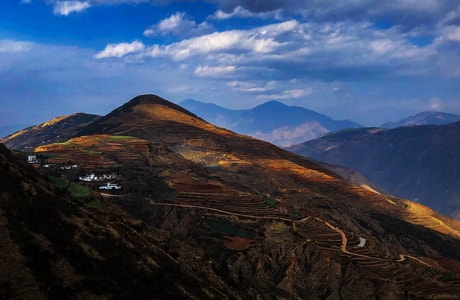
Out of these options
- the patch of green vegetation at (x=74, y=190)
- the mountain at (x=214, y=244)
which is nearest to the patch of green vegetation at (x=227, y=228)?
the mountain at (x=214, y=244)

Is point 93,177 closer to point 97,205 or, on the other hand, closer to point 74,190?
point 74,190

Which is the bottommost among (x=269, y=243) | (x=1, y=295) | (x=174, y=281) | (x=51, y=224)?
(x=269, y=243)

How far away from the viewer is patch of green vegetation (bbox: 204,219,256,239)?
121 metres

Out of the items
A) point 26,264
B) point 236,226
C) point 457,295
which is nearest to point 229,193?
point 236,226

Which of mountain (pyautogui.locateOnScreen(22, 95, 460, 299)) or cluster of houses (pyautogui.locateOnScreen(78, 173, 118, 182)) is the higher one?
cluster of houses (pyautogui.locateOnScreen(78, 173, 118, 182))

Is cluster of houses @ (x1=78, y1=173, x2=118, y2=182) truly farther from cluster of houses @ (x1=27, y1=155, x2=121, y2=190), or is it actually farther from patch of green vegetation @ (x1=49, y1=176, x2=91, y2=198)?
patch of green vegetation @ (x1=49, y1=176, x2=91, y2=198)

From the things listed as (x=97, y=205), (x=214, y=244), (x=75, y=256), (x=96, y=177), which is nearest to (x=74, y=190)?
(x=97, y=205)

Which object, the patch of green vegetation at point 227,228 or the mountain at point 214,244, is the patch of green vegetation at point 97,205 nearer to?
the mountain at point 214,244

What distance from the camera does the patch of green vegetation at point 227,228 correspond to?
397ft

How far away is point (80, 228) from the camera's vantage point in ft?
214

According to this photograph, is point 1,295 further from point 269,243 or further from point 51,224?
point 269,243

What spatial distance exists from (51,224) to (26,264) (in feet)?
35.3

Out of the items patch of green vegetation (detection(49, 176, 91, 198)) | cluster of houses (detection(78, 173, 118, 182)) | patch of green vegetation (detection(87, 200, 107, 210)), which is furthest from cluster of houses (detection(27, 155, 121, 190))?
patch of green vegetation (detection(87, 200, 107, 210))

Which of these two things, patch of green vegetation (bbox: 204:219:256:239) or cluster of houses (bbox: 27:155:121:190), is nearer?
patch of green vegetation (bbox: 204:219:256:239)
